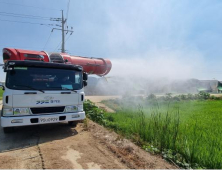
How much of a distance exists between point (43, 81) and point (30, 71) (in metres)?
0.46

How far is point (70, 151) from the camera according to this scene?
3.98 meters

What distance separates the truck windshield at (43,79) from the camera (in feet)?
15.2

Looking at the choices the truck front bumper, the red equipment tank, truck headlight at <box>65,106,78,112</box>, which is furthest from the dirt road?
the red equipment tank

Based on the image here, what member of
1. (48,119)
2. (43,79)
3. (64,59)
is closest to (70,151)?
(48,119)

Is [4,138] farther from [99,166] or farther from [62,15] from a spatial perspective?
[62,15]

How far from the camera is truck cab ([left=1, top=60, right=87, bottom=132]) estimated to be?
450 cm

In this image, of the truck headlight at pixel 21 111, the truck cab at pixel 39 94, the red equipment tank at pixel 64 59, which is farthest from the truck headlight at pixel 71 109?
the red equipment tank at pixel 64 59

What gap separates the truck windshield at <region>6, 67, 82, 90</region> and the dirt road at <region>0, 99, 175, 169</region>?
1.56m

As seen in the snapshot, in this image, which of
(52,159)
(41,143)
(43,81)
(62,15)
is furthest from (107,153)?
(62,15)

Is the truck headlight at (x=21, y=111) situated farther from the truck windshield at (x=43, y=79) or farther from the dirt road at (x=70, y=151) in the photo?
the dirt road at (x=70, y=151)

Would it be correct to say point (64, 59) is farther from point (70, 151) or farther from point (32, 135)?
point (70, 151)

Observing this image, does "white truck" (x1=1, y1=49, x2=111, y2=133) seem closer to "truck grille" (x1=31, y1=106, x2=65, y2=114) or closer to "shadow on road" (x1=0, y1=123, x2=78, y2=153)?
"truck grille" (x1=31, y1=106, x2=65, y2=114)

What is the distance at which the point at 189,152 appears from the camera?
3373 millimetres

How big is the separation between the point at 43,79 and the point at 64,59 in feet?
9.27
